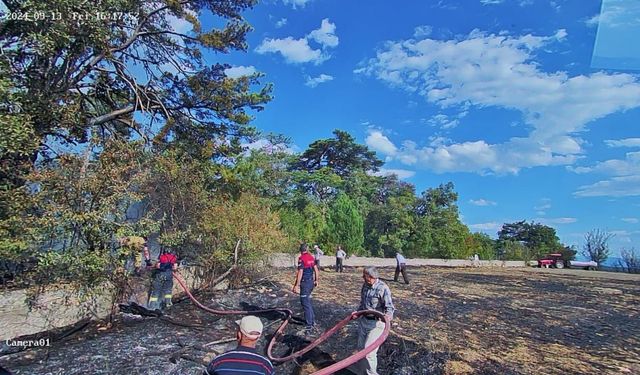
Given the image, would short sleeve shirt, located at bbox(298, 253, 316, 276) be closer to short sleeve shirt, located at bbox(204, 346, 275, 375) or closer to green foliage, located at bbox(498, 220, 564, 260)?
short sleeve shirt, located at bbox(204, 346, 275, 375)

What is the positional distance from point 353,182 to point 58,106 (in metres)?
26.2

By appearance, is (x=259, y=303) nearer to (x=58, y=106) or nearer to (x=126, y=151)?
(x=126, y=151)

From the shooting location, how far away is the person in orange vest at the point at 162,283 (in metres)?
9.31

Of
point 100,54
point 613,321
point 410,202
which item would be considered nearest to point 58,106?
point 100,54

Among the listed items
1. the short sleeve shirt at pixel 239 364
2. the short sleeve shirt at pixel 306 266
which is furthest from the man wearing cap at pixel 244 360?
the short sleeve shirt at pixel 306 266

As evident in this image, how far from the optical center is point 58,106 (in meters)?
9.06

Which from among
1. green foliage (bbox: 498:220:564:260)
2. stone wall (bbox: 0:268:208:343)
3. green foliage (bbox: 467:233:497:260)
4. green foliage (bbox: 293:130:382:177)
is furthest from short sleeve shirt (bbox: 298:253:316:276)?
green foliage (bbox: 498:220:564:260)

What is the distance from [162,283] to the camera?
9500 millimetres

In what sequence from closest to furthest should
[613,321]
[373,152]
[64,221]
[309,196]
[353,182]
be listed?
[64,221] → [613,321] → [309,196] → [353,182] → [373,152]

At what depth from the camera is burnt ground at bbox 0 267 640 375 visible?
19.6ft

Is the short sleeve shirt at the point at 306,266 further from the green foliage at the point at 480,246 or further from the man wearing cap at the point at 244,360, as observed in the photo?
the green foliage at the point at 480,246

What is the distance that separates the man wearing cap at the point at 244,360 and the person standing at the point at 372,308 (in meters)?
2.60

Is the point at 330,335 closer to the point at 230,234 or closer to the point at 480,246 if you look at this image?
the point at 230,234

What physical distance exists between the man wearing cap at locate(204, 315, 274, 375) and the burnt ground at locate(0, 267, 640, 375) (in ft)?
11.6
